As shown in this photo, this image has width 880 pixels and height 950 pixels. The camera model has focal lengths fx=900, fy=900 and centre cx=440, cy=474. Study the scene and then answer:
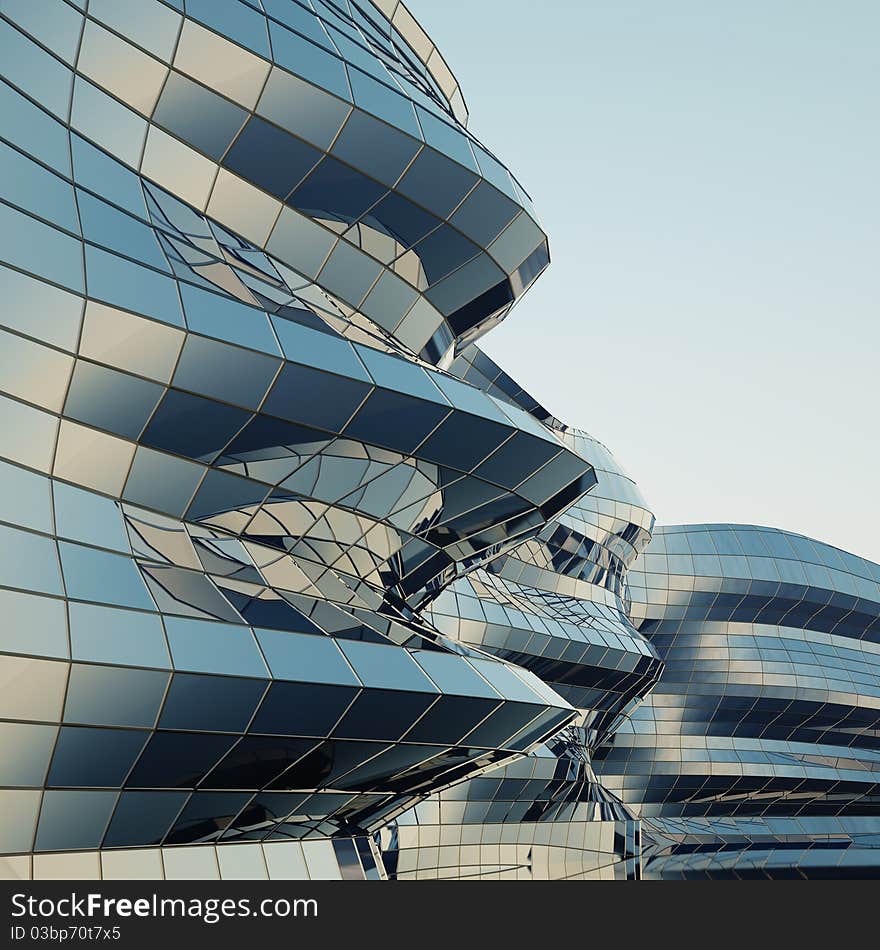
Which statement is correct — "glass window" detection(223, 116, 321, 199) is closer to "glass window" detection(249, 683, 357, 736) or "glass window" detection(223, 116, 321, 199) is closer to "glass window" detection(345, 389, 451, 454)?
"glass window" detection(345, 389, 451, 454)

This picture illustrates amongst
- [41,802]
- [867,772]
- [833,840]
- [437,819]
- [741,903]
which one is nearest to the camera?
[741,903]

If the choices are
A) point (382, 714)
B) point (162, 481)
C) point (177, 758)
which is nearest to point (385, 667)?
point (382, 714)

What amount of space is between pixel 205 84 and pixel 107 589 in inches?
392

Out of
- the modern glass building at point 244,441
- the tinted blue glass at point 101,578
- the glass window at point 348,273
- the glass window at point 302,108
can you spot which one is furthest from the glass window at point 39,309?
the glass window at point 348,273

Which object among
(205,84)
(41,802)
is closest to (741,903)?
(41,802)

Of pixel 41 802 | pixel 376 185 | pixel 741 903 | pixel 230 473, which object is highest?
pixel 376 185

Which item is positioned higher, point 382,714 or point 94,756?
point 382,714

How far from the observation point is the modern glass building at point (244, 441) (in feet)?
42.1

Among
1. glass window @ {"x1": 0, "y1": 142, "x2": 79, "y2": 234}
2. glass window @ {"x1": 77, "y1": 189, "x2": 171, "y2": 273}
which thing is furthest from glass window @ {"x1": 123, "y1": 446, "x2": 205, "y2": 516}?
glass window @ {"x1": 0, "y1": 142, "x2": 79, "y2": 234}

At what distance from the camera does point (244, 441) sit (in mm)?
16234

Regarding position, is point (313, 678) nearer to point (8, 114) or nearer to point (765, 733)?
point (8, 114)

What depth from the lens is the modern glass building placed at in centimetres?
1283

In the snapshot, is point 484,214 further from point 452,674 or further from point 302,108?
point 452,674

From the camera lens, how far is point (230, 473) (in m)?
16.3
